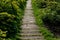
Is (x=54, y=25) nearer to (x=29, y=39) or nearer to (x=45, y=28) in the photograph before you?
(x=45, y=28)

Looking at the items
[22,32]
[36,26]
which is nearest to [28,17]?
[36,26]

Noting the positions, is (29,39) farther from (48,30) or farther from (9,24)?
(48,30)

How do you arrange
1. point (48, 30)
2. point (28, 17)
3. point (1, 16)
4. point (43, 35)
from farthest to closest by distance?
point (28, 17), point (48, 30), point (43, 35), point (1, 16)

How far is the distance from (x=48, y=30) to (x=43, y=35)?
0.95 m

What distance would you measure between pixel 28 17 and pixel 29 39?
4597mm

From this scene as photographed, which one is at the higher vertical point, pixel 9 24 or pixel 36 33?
pixel 9 24

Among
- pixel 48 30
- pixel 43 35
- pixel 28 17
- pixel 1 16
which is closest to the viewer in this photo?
pixel 1 16

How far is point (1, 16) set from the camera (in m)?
9.55

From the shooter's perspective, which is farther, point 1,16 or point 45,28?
point 45,28

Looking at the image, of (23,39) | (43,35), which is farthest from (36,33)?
(23,39)

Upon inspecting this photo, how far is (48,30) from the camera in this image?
11.6 meters

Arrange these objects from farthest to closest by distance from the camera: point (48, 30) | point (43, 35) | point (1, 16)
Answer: point (48, 30) < point (43, 35) < point (1, 16)

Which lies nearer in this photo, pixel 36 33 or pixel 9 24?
pixel 9 24

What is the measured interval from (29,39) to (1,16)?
1714 millimetres
